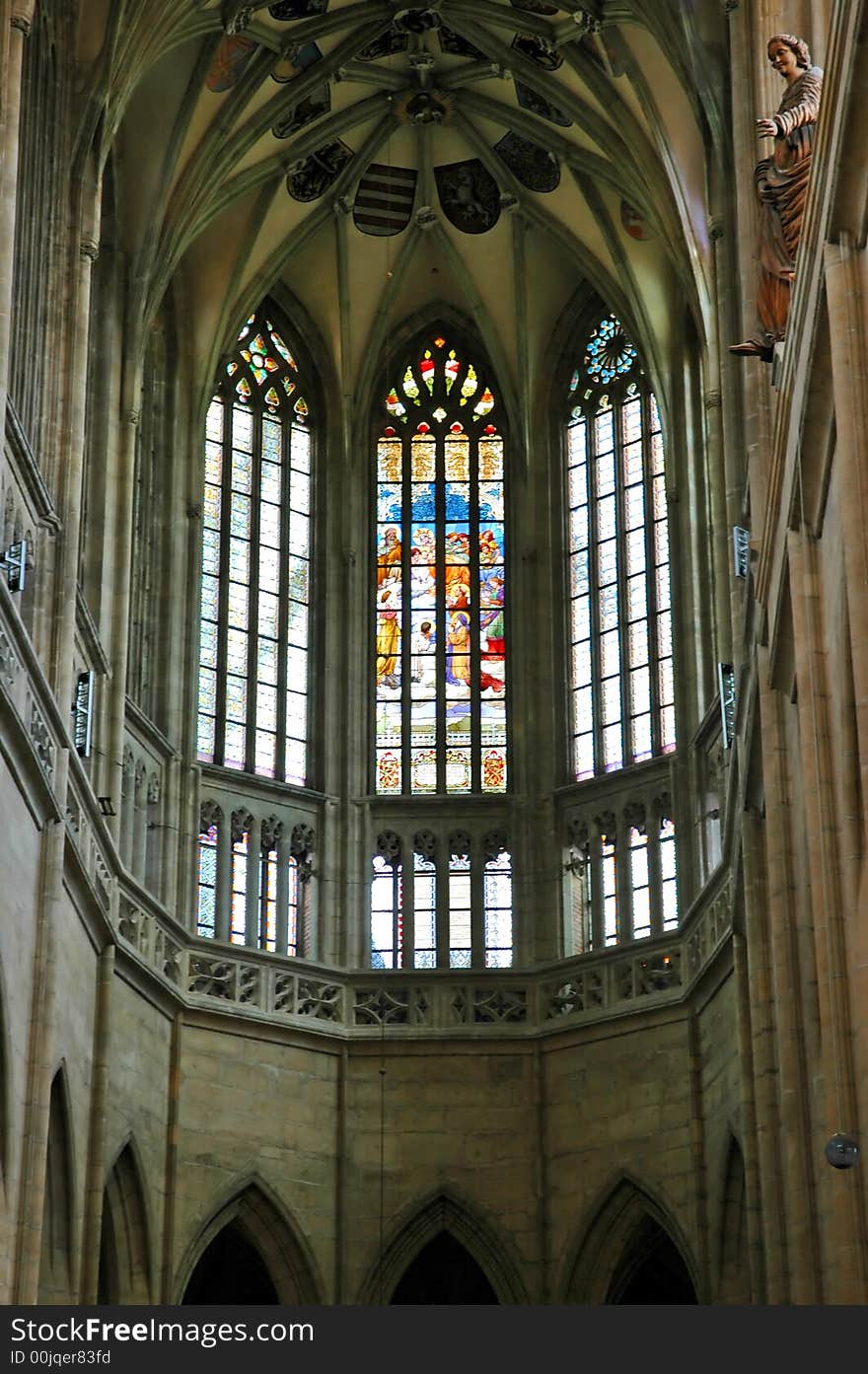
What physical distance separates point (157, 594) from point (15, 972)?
8.59 meters

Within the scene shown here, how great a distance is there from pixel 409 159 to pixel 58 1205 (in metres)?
12.9

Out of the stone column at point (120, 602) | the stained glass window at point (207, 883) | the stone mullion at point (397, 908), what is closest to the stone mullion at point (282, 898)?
the stained glass window at point (207, 883)

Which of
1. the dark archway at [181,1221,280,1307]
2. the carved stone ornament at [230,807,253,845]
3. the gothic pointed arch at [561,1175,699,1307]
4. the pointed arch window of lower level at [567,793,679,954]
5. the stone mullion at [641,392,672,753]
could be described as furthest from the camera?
the stone mullion at [641,392,672,753]

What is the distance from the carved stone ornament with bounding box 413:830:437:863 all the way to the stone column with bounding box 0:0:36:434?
9.69m

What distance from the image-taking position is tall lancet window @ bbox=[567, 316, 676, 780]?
2819cm

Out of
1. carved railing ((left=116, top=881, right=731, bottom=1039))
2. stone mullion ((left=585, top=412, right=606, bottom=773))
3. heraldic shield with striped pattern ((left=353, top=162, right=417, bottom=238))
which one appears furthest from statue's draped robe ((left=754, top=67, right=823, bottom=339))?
heraldic shield with striped pattern ((left=353, top=162, right=417, bottom=238))

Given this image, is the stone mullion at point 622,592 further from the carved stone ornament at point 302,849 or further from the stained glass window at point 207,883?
the stained glass window at point 207,883

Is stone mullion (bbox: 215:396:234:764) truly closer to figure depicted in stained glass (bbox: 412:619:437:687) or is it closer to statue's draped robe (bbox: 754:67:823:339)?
figure depicted in stained glass (bbox: 412:619:437:687)

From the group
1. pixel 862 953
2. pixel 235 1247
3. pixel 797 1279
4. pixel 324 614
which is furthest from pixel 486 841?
pixel 862 953

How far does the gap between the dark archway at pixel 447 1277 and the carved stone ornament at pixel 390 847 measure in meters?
4.09

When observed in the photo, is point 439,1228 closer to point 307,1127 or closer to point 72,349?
point 307,1127

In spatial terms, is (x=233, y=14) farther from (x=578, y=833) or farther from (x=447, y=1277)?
(x=447, y=1277)

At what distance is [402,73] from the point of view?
1118 inches

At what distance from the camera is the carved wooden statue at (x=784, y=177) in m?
16.2
